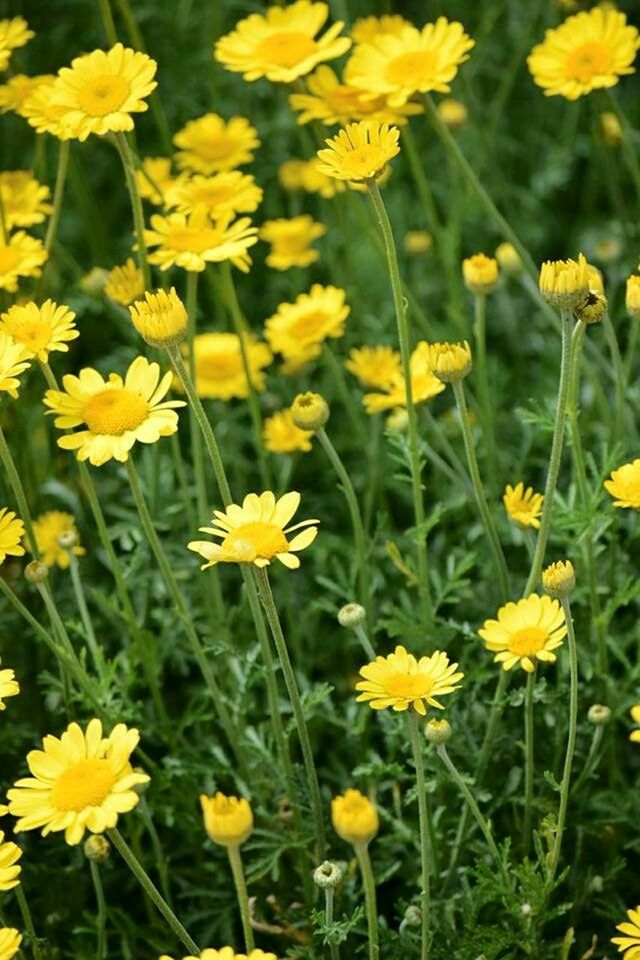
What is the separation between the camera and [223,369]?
2.59 m

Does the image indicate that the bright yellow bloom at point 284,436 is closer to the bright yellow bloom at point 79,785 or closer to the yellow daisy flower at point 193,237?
the yellow daisy flower at point 193,237

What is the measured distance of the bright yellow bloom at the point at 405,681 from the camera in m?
1.61

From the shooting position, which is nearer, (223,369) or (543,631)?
(543,631)

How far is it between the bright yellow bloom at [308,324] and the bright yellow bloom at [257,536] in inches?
29.5

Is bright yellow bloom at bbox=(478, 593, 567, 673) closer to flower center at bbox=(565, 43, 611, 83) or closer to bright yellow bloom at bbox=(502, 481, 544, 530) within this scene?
bright yellow bloom at bbox=(502, 481, 544, 530)

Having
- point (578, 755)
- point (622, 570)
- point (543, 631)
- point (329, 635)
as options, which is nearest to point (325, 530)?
point (329, 635)

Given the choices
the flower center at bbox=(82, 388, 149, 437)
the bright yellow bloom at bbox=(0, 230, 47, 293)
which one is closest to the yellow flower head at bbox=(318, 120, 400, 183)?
the flower center at bbox=(82, 388, 149, 437)

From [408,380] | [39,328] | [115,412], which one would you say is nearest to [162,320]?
[115,412]

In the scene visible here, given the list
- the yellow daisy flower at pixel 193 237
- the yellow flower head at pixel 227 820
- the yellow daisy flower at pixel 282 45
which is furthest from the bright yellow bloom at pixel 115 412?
the yellow daisy flower at pixel 282 45

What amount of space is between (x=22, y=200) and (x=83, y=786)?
123 cm

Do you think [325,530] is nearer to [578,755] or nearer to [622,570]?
[622,570]

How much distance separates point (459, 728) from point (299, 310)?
0.88 m

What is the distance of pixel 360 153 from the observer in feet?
5.87

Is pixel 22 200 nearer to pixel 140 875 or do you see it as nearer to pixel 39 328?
pixel 39 328
